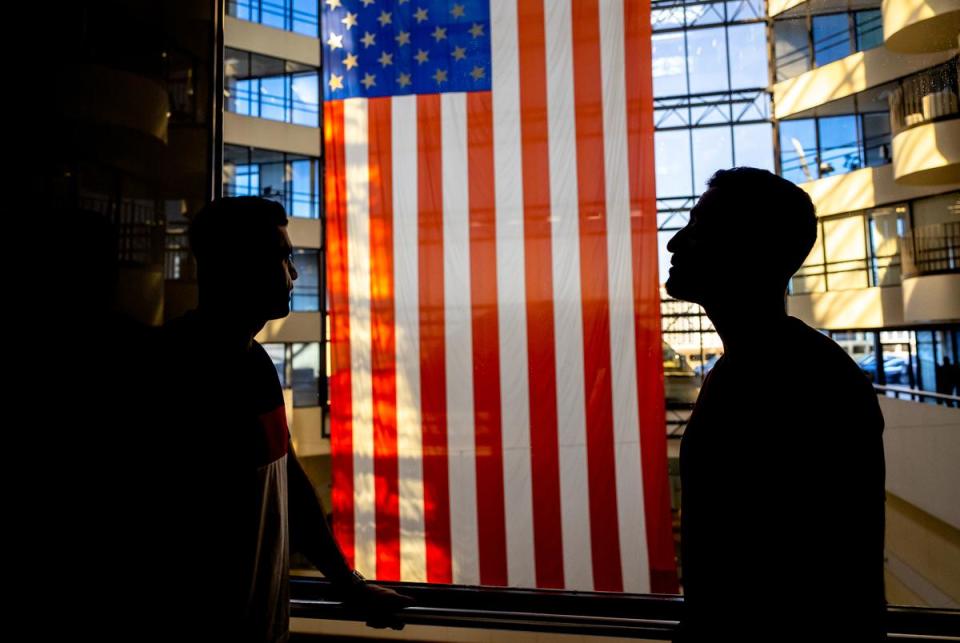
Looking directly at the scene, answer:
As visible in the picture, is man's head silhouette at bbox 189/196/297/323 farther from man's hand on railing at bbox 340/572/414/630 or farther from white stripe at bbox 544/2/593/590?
white stripe at bbox 544/2/593/590

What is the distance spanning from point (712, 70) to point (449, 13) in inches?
496

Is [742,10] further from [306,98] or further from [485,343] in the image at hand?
[485,343]

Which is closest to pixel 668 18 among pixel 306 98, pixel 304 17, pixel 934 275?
pixel 304 17

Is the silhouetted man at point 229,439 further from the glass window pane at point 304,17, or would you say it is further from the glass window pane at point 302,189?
the glass window pane at point 304,17

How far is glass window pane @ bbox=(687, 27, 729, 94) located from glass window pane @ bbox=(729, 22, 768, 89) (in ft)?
0.65

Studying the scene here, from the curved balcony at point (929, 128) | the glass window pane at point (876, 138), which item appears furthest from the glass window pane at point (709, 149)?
the curved balcony at point (929, 128)

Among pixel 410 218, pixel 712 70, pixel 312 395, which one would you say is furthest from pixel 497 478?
pixel 712 70

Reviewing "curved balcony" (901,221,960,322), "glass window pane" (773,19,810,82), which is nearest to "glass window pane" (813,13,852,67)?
"glass window pane" (773,19,810,82)

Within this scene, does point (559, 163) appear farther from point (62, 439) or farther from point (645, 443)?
point (62, 439)

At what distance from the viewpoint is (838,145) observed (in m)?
10.3

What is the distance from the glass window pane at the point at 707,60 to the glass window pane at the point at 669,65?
18 cm

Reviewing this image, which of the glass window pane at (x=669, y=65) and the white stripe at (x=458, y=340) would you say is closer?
the white stripe at (x=458, y=340)

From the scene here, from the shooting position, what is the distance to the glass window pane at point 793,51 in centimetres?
1015

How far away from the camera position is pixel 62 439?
3.97 ft
